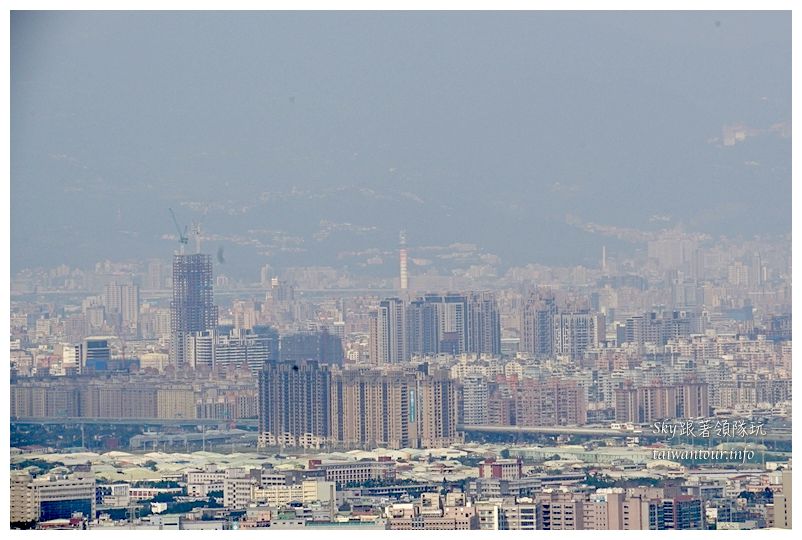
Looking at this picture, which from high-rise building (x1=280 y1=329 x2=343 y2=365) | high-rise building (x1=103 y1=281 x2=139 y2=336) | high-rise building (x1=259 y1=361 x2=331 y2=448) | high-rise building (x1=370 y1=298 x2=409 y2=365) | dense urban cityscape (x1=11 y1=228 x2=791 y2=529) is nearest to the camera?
dense urban cityscape (x1=11 y1=228 x2=791 y2=529)

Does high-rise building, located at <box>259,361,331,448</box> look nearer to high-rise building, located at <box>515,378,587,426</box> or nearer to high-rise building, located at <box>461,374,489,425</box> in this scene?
high-rise building, located at <box>461,374,489,425</box>

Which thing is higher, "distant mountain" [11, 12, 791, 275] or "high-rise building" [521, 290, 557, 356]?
"distant mountain" [11, 12, 791, 275]

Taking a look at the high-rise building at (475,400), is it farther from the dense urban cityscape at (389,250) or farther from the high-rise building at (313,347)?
the high-rise building at (313,347)

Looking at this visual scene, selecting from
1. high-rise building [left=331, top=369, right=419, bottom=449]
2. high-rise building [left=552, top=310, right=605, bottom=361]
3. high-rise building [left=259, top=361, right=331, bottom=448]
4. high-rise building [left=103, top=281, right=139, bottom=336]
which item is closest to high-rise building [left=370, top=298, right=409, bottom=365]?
high-rise building [left=331, top=369, right=419, bottom=449]

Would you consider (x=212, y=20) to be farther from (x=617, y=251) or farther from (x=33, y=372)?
(x=617, y=251)

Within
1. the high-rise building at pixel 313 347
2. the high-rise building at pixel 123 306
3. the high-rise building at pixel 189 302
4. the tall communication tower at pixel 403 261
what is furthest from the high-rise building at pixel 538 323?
the high-rise building at pixel 123 306

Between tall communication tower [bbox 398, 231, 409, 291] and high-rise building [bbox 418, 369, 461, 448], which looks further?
tall communication tower [bbox 398, 231, 409, 291]

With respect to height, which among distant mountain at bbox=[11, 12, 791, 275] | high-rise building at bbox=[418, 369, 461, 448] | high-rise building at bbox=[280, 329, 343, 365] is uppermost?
distant mountain at bbox=[11, 12, 791, 275]

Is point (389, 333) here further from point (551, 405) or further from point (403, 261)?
point (551, 405)
